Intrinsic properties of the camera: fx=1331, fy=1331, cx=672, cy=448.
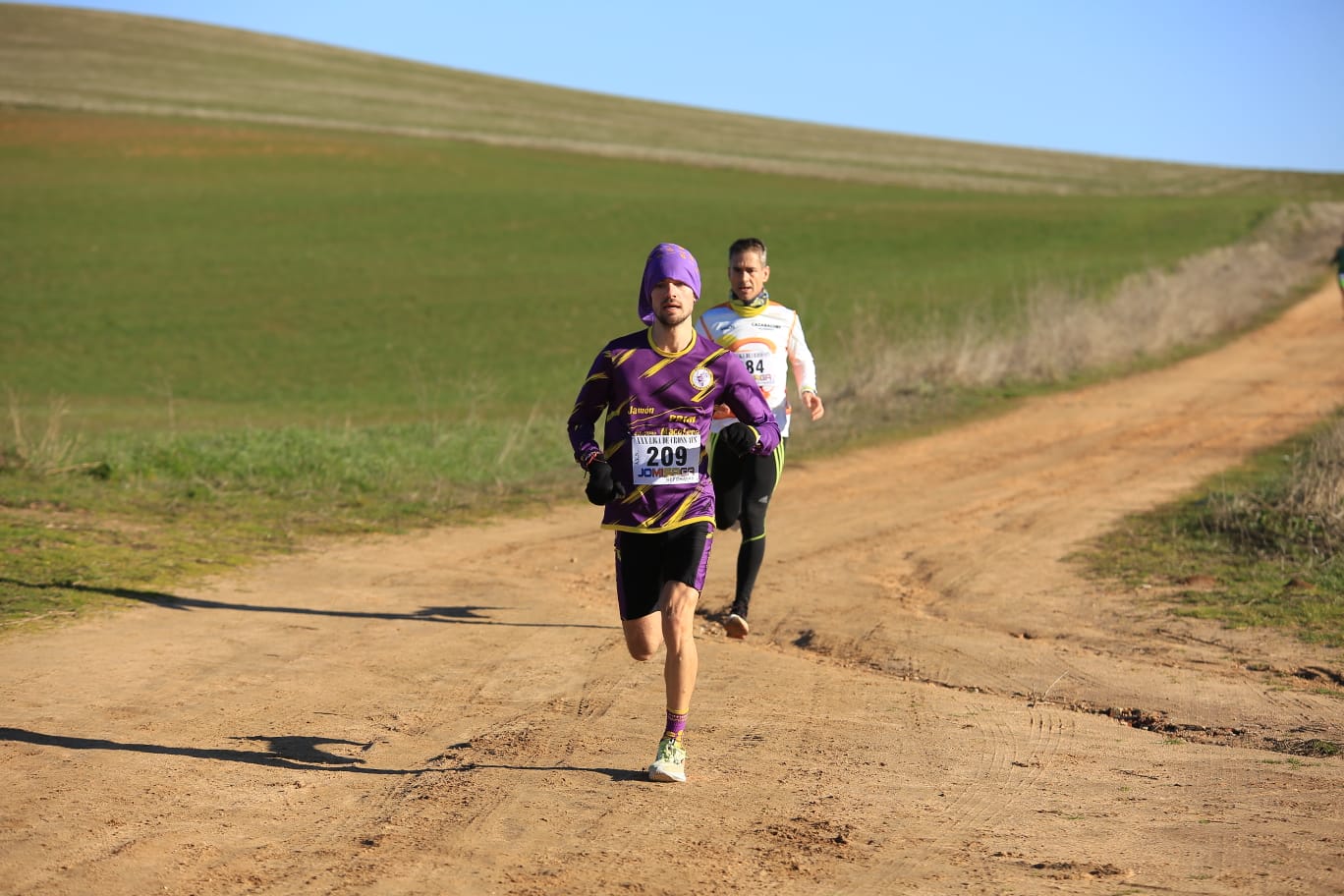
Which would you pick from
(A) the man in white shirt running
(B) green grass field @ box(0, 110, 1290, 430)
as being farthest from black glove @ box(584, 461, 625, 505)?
(B) green grass field @ box(0, 110, 1290, 430)

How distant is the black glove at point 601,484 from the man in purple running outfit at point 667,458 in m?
0.05

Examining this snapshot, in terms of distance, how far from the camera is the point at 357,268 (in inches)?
1559

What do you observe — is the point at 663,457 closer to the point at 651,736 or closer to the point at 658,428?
the point at 658,428

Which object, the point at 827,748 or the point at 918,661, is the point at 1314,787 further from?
the point at 918,661

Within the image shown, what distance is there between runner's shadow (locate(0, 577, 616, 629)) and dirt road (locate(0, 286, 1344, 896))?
35 millimetres

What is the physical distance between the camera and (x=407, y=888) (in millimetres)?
4285

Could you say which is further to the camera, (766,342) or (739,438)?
(766,342)

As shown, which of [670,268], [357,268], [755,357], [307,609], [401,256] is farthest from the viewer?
[401,256]

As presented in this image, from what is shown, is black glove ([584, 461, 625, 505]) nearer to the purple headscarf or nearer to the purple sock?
the purple headscarf

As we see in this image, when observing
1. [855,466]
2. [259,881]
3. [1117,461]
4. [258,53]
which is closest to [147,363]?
[855,466]

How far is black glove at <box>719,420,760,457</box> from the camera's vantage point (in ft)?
17.6

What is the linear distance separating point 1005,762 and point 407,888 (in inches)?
110

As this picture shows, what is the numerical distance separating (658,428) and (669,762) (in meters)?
1.35

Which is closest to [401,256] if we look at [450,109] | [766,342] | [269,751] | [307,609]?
[307,609]
